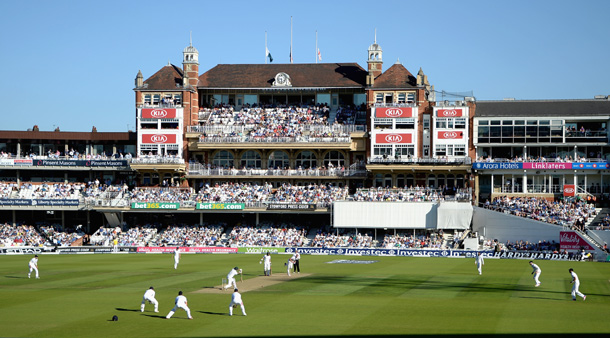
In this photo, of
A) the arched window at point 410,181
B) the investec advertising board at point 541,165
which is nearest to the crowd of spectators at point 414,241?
the arched window at point 410,181

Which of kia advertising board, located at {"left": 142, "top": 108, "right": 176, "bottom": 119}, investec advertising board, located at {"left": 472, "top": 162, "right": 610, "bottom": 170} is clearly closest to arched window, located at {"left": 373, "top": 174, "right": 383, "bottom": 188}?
investec advertising board, located at {"left": 472, "top": 162, "right": 610, "bottom": 170}

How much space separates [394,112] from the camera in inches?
2837

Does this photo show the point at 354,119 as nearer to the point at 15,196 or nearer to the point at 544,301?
the point at 15,196

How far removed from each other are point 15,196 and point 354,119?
A: 35.1 meters

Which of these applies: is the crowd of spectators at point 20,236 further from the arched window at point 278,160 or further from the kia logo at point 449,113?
the kia logo at point 449,113

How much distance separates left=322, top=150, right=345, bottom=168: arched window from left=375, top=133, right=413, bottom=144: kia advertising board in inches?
187

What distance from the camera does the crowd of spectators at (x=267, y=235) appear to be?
219 ft

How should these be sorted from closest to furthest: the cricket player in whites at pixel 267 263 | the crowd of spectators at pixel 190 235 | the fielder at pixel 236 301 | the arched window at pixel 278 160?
the fielder at pixel 236 301 < the cricket player in whites at pixel 267 263 < the crowd of spectators at pixel 190 235 < the arched window at pixel 278 160

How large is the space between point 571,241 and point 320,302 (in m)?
33.6

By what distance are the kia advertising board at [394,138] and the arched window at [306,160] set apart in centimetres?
706

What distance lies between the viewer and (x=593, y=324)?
25.7 m

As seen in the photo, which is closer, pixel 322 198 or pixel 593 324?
pixel 593 324

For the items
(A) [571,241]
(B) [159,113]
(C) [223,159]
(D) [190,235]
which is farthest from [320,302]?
(B) [159,113]

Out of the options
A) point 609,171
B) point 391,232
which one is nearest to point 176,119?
point 391,232
